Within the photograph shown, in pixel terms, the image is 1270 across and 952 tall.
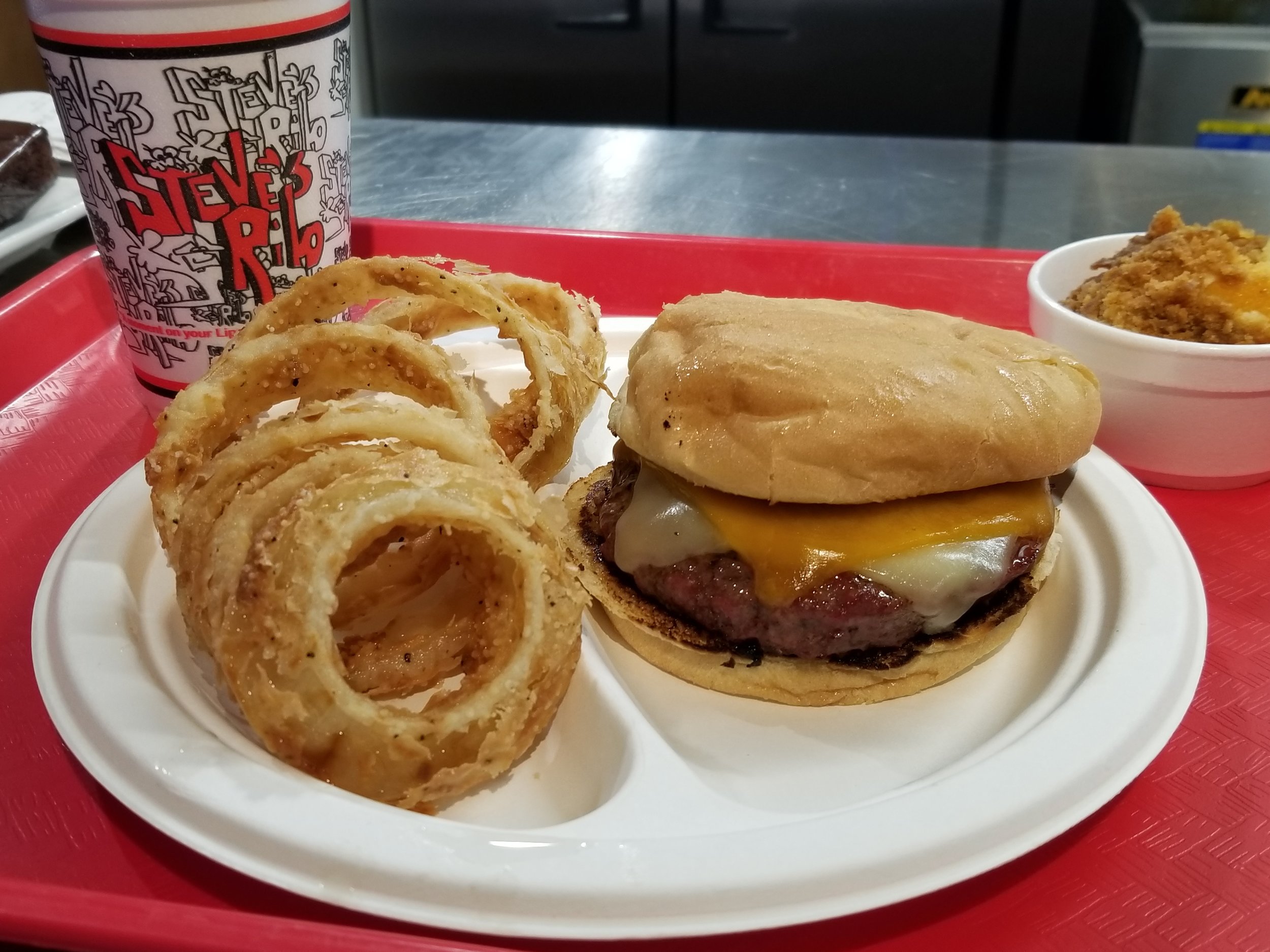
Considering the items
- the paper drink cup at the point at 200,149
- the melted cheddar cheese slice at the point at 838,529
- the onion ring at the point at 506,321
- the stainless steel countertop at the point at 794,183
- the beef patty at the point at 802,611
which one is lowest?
the stainless steel countertop at the point at 794,183

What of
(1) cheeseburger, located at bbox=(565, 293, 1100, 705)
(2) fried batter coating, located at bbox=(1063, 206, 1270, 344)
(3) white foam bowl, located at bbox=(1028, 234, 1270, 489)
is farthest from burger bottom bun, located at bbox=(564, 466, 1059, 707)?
(2) fried batter coating, located at bbox=(1063, 206, 1270, 344)

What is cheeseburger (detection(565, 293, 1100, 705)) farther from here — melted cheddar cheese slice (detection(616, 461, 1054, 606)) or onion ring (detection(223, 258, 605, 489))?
onion ring (detection(223, 258, 605, 489))

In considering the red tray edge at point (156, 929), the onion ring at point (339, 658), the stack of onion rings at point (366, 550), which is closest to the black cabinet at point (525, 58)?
the stack of onion rings at point (366, 550)

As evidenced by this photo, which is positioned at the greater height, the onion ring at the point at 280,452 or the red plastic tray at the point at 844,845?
the onion ring at the point at 280,452

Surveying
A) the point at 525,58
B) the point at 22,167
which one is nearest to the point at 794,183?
the point at 525,58

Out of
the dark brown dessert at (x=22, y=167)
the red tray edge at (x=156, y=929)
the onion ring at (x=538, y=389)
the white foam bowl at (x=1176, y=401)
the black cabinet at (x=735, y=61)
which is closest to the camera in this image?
the red tray edge at (x=156, y=929)

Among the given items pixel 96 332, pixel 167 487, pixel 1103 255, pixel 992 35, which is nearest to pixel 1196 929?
pixel 167 487

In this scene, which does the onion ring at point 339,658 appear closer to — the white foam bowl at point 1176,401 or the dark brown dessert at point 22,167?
the white foam bowl at point 1176,401

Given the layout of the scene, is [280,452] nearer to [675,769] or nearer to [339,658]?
[339,658]
